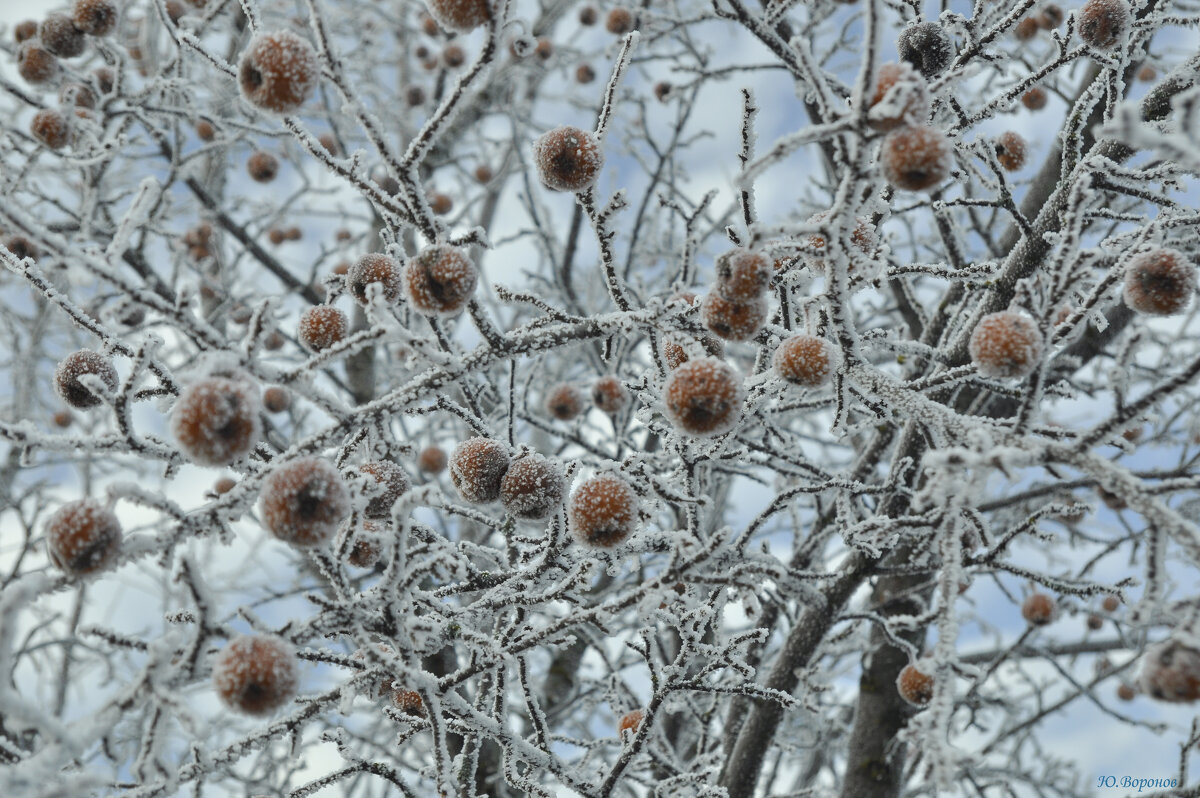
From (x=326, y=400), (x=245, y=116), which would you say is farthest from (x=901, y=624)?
(x=245, y=116)

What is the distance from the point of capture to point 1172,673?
1192 mm

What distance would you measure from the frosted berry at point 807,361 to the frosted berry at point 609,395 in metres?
1.99

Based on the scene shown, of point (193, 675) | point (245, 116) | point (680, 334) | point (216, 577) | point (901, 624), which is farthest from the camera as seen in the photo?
point (216, 577)

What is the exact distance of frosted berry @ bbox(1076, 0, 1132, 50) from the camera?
2.33 meters

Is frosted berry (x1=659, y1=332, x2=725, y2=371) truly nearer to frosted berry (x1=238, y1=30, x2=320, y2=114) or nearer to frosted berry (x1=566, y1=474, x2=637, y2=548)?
frosted berry (x1=566, y1=474, x2=637, y2=548)

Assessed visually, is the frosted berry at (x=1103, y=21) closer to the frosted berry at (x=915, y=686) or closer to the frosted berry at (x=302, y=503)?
the frosted berry at (x=915, y=686)

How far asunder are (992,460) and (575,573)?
934 millimetres

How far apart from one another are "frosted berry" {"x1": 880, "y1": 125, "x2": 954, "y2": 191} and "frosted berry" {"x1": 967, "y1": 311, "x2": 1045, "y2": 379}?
1.17 ft

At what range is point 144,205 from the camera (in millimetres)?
1587

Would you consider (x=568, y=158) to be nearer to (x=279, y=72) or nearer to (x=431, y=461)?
(x=279, y=72)

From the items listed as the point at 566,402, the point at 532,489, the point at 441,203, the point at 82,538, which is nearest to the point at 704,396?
the point at 532,489

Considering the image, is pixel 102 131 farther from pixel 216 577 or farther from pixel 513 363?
pixel 216 577

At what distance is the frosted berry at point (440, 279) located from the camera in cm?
158

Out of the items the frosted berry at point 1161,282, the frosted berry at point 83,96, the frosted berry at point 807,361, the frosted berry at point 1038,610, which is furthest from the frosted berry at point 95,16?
the frosted berry at point 1038,610
